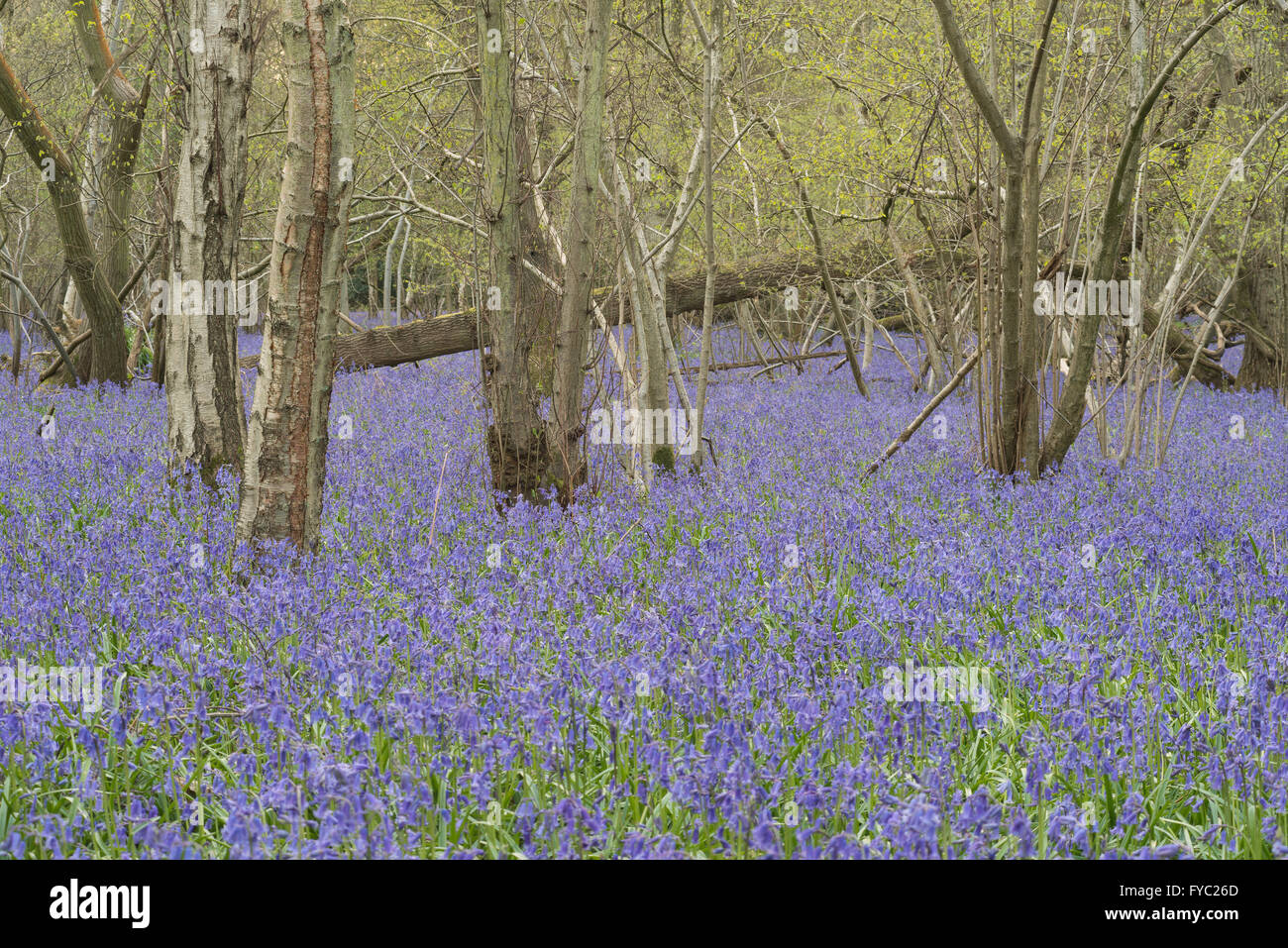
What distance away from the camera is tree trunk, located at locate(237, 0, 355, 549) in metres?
4.31

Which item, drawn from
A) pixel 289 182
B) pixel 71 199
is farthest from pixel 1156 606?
pixel 71 199

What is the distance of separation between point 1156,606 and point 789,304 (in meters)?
9.88

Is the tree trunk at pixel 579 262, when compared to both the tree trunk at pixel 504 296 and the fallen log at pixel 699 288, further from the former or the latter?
the fallen log at pixel 699 288

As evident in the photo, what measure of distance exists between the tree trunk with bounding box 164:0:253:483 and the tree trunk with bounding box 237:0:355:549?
2.38m

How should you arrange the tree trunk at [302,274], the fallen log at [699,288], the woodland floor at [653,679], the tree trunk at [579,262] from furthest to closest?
the fallen log at [699,288]
the tree trunk at [579,262]
the tree trunk at [302,274]
the woodland floor at [653,679]

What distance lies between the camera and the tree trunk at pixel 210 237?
640 centimetres

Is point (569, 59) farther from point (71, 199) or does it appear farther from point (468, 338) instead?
point (71, 199)

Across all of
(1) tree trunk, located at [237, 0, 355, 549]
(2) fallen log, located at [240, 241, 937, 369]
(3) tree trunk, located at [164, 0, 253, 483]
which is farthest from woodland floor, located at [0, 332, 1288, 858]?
(2) fallen log, located at [240, 241, 937, 369]

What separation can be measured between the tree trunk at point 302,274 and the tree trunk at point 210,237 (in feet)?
7.81

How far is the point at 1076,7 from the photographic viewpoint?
23.3 feet

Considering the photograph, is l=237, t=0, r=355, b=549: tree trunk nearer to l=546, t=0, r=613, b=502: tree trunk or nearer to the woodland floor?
the woodland floor

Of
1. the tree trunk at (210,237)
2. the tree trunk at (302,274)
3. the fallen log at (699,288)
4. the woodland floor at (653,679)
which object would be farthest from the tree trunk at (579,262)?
the fallen log at (699,288)

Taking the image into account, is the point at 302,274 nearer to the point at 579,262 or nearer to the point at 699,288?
the point at 579,262

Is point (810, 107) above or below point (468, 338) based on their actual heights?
above
